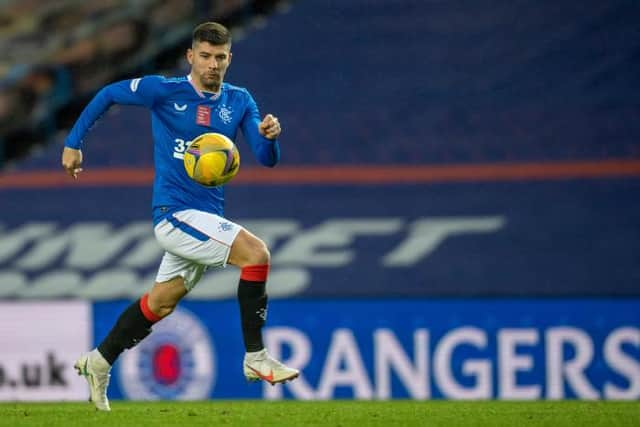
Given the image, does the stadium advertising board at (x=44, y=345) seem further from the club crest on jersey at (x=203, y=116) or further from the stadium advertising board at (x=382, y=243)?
the club crest on jersey at (x=203, y=116)

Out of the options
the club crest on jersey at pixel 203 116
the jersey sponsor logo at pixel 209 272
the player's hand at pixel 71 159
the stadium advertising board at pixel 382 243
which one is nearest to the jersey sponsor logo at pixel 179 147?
the club crest on jersey at pixel 203 116

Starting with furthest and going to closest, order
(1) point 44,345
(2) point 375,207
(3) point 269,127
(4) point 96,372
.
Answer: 1. (2) point 375,207
2. (1) point 44,345
3. (4) point 96,372
4. (3) point 269,127

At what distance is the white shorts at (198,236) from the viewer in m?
6.55

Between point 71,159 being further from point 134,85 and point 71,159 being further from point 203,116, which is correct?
point 203,116

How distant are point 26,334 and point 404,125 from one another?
154 inches

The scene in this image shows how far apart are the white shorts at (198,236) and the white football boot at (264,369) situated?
467 millimetres

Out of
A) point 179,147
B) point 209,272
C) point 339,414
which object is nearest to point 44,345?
point 209,272

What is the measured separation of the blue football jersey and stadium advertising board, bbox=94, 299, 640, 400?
4399mm

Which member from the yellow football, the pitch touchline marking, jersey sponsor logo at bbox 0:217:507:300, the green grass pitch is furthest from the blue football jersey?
the pitch touchline marking

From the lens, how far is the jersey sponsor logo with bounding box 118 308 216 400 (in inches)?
435

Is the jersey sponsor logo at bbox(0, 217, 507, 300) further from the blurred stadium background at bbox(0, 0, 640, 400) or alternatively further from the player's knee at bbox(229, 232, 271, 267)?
the player's knee at bbox(229, 232, 271, 267)

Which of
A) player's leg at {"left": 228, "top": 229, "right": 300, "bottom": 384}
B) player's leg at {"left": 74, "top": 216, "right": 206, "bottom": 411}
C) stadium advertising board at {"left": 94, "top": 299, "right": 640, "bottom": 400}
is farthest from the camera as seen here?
stadium advertising board at {"left": 94, "top": 299, "right": 640, "bottom": 400}

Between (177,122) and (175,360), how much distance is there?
468 centimetres

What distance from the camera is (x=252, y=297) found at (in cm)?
658
